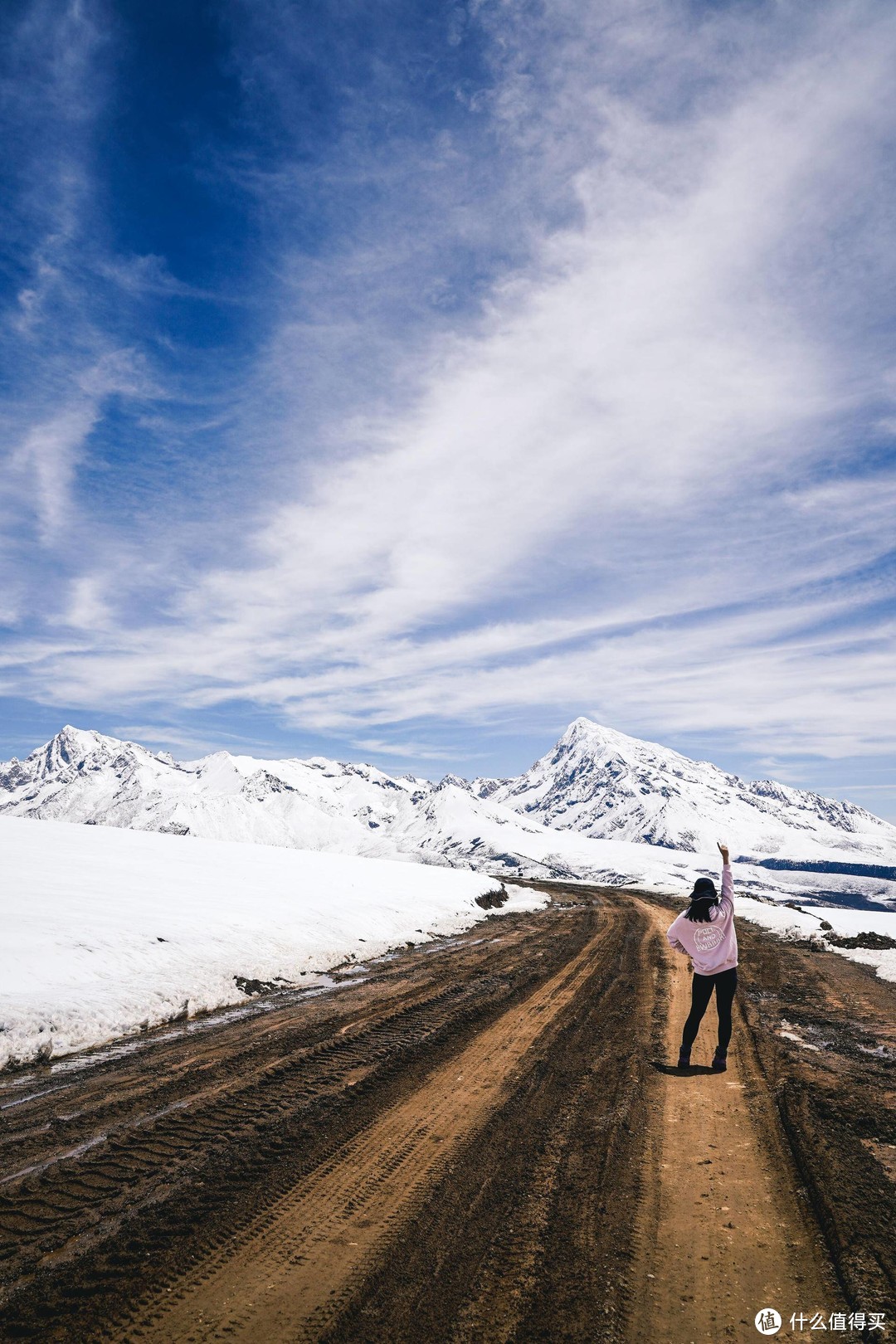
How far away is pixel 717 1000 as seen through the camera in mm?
7633

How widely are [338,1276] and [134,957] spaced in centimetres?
918

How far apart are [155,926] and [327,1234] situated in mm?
10546

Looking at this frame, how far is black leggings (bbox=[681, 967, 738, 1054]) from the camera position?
23.9ft

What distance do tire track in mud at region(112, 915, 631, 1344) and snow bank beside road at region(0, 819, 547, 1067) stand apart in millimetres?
5166

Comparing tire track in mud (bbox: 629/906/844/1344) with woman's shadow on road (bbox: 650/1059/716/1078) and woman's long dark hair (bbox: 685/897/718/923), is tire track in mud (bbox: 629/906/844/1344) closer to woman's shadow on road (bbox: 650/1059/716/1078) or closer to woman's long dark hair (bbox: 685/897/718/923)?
woman's shadow on road (bbox: 650/1059/716/1078)

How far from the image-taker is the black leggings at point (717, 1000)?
23.9ft

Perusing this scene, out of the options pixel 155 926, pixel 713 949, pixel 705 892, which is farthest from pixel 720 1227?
pixel 155 926

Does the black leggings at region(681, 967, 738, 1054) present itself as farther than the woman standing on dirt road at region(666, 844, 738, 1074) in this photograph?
No

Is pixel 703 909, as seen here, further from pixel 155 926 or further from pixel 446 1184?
pixel 155 926

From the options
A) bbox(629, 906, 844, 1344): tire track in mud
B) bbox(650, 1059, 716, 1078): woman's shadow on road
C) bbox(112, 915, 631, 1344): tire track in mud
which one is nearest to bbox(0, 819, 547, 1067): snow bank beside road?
bbox(112, 915, 631, 1344): tire track in mud

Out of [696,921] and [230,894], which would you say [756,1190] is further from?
[230,894]

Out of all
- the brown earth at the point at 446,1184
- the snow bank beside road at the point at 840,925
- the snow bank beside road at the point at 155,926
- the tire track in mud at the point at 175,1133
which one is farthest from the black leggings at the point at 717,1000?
the snow bank beside road at the point at 840,925

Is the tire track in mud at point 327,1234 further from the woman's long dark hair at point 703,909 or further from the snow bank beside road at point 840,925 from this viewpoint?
the snow bank beside road at point 840,925

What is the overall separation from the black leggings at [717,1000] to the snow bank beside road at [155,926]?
24.5 feet
